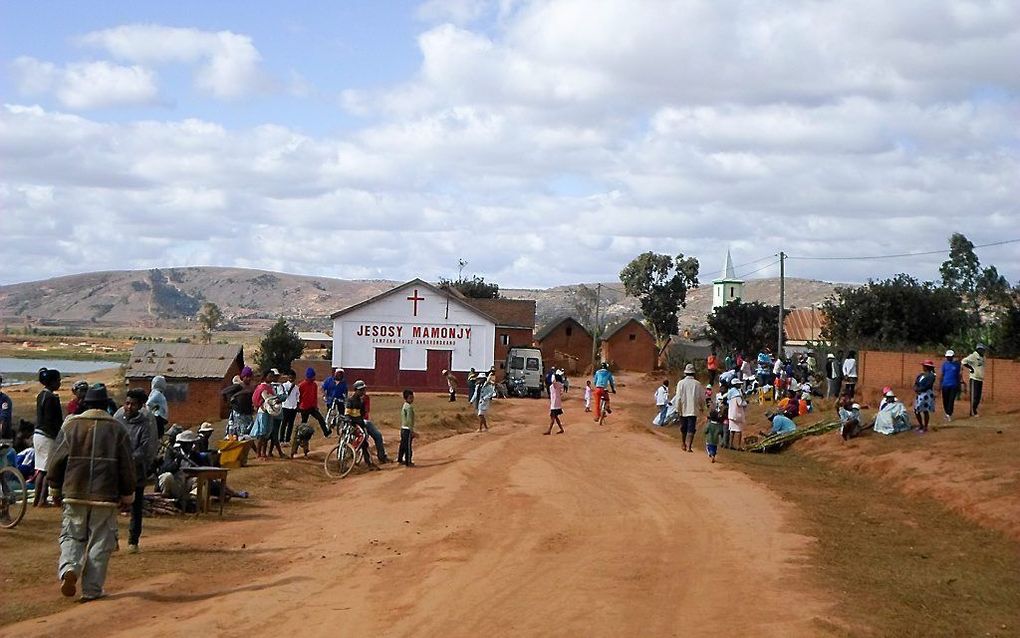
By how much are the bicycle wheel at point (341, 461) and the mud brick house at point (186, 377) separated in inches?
922

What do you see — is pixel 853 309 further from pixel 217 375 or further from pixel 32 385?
pixel 32 385

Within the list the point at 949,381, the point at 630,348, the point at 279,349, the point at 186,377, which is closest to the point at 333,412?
the point at 949,381

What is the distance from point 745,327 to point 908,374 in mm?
30299

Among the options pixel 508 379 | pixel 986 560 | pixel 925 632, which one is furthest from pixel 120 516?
pixel 508 379

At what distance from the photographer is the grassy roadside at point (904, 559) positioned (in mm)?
10000

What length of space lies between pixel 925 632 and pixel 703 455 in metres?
14.9

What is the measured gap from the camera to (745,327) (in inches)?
2650

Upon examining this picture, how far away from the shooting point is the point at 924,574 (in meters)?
12.3

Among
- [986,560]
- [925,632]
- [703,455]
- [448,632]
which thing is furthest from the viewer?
[703,455]

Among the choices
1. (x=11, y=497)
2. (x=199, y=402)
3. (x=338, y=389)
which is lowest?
(x=199, y=402)

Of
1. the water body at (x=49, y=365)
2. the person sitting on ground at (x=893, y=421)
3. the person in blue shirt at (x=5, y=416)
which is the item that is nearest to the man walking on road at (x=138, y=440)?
the person in blue shirt at (x=5, y=416)

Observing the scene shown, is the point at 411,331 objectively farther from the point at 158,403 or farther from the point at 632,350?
the point at 158,403

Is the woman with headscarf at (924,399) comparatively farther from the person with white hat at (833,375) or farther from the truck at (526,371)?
the truck at (526,371)

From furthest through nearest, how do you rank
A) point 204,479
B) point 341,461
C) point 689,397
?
point 689,397
point 341,461
point 204,479
